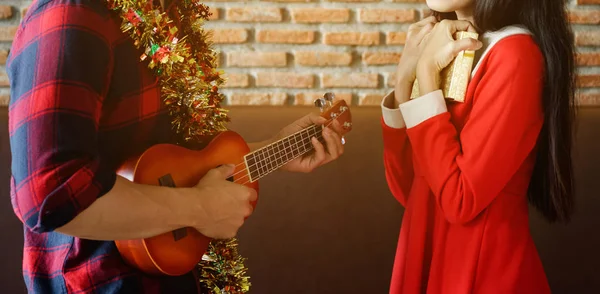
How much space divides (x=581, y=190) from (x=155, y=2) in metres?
1.42

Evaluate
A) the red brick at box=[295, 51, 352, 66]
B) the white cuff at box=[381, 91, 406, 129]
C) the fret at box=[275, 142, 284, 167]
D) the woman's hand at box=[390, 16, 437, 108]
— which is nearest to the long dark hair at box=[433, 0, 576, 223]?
the woman's hand at box=[390, 16, 437, 108]

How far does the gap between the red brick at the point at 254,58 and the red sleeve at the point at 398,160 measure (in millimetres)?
651

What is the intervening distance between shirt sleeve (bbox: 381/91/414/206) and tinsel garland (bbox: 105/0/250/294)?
1.21 ft

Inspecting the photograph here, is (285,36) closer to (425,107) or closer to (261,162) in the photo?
(261,162)

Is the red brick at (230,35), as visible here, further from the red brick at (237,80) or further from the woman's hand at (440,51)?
the woman's hand at (440,51)

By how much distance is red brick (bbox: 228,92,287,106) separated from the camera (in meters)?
1.80

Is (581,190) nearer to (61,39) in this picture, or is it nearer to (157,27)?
(157,27)

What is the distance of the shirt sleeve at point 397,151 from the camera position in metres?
1.22

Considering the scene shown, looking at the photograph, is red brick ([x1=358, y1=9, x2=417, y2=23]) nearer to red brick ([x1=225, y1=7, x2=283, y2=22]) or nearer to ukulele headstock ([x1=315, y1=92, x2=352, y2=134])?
red brick ([x1=225, y1=7, x2=283, y2=22])

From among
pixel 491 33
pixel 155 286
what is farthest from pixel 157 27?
pixel 491 33

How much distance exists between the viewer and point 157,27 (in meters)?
0.95

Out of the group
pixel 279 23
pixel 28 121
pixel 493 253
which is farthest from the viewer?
pixel 279 23

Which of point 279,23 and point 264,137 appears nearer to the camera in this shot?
point 264,137

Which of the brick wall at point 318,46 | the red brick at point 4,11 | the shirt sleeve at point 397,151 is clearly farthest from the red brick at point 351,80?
the red brick at point 4,11
